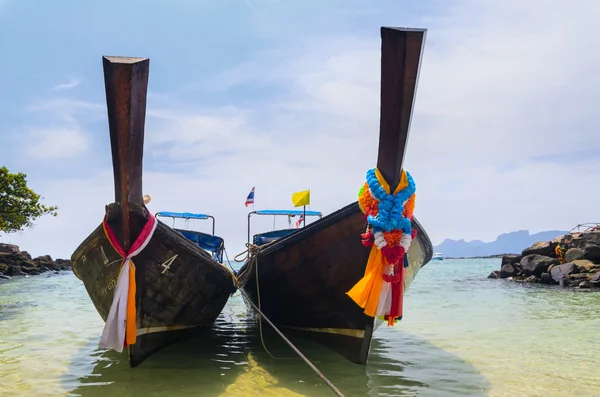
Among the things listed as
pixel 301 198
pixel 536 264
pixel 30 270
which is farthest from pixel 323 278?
pixel 30 270

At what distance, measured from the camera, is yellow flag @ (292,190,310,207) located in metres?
9.20

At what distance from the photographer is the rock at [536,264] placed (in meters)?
24.2

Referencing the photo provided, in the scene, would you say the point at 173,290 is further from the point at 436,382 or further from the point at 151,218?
the point at 436,382

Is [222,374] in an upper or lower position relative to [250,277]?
lower

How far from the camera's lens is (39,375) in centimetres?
616

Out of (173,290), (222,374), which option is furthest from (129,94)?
(222,374)

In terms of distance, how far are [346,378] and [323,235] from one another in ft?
5.94

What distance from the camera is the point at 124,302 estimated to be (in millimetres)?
5559

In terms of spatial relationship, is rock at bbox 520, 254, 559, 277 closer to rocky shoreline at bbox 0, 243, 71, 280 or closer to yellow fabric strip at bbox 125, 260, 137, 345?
yellow fabric strip at bbox 125, 260, 137, 345

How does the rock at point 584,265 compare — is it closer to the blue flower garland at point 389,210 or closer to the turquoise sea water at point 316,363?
the turquoise sea water at point 316,363

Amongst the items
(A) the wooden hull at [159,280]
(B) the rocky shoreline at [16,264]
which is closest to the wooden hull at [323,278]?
(A) the wooden hull at [159,280]

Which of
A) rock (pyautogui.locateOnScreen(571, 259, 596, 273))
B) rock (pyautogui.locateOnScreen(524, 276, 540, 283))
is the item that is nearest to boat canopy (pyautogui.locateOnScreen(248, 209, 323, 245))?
rock (pyautogui.locateOnScreen(571, 259, 596, 273))

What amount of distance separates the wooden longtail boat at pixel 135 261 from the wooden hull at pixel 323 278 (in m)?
0.87

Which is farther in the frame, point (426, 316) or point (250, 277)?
point (426, 316)
